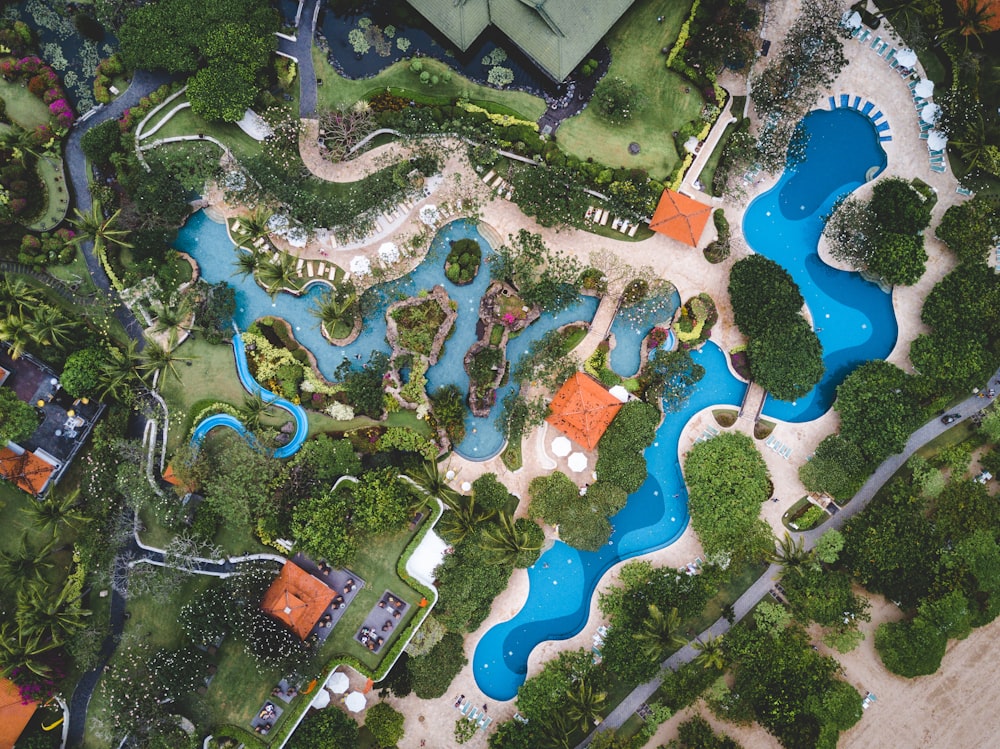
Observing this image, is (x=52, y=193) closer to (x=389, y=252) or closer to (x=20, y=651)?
(x=389, y=252)

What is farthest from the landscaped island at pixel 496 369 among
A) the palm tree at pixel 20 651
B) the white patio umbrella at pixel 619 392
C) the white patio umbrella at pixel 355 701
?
the palm tree at pixel 20 651

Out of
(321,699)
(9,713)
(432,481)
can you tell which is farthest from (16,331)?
(321,699)

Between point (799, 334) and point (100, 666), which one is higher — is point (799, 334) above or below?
above

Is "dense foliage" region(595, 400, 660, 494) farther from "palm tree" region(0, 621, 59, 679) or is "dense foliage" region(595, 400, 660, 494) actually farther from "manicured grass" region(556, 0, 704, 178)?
"palm tree" region(0, 621, 59, 679)

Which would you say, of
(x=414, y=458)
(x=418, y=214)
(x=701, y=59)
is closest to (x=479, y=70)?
(x=418, y=214)

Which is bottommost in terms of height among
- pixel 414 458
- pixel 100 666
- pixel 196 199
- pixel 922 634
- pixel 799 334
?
pixel 100 666

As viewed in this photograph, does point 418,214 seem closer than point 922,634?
No

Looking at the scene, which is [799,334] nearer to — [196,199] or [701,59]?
[701,59]
